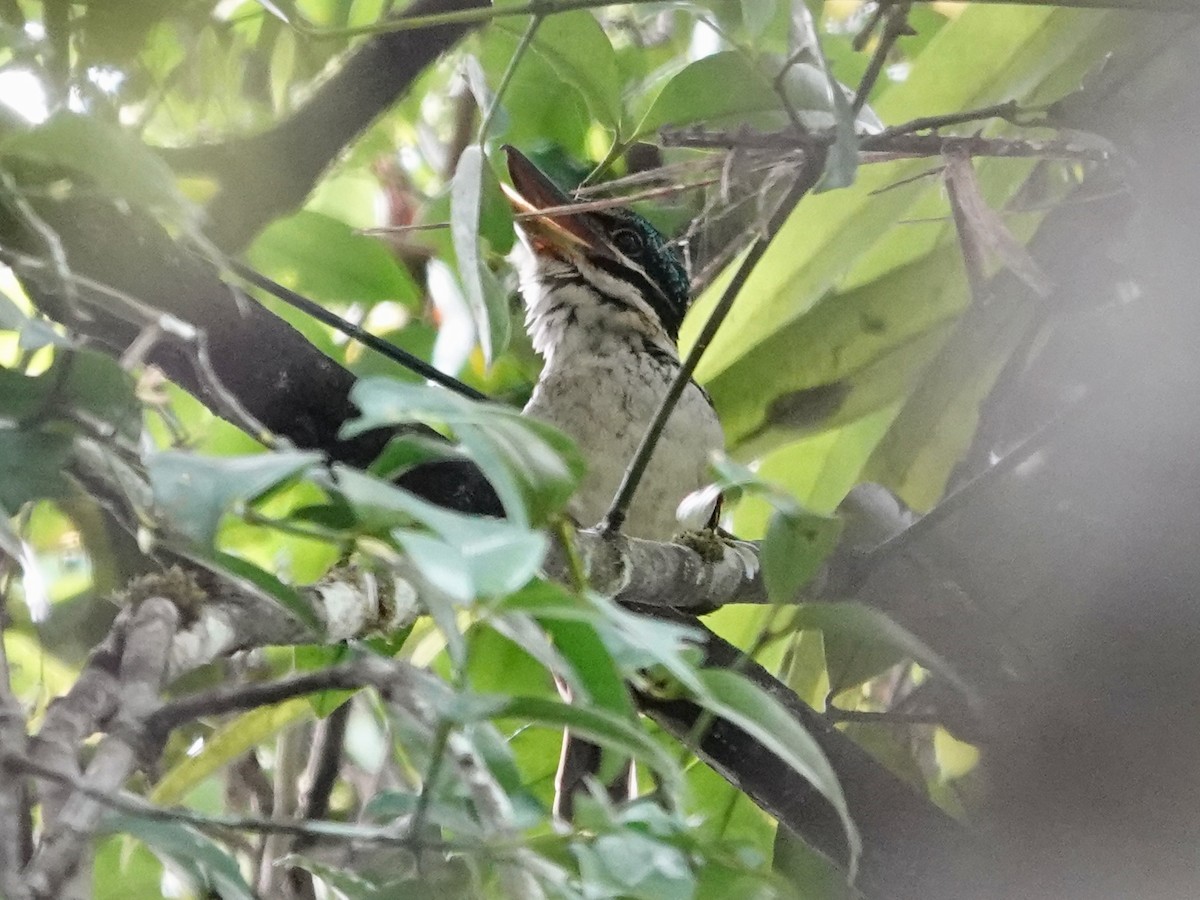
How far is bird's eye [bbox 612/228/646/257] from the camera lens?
5.81 ft

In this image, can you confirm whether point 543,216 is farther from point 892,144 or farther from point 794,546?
point 794,546

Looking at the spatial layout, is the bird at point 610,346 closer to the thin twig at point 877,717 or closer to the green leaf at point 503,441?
the thin twig at point 877,717

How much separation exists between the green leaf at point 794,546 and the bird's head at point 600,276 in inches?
42.2

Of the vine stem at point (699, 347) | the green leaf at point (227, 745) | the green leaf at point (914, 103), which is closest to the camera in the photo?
the vine stem at point (699, 347)

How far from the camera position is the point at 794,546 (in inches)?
23.5

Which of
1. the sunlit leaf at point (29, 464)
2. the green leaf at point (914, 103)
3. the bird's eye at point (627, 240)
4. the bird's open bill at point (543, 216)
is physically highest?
the bird's eye at point (627, 240)

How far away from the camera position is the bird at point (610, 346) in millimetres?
1390

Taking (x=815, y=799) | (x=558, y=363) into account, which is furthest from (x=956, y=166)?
(x=558, y=363)

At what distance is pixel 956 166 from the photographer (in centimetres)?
97

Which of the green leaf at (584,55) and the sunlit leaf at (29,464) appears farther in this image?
the green leaf at (584,55)

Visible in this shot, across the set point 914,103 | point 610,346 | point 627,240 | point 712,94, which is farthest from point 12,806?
point 627,240

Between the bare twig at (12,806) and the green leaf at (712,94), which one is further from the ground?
the green leaf at (712,94)

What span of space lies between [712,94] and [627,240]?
862 mm

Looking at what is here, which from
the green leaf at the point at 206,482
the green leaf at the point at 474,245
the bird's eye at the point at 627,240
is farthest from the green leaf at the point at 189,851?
the bird's eye at the point at 627,240
